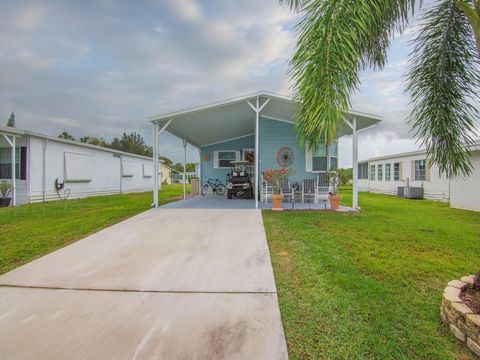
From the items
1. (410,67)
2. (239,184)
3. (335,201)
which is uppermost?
(410,67)

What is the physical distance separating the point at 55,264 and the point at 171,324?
104 inches

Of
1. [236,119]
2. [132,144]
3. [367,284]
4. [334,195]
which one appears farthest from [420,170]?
[132,144]

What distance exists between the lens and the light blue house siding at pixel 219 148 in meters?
14.3

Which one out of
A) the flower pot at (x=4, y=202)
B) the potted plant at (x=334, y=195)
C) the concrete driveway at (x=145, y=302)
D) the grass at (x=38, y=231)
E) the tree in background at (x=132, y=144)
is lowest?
the concrete driveway at (x=145, y=302)

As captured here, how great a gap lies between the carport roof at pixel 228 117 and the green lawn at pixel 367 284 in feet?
11.2

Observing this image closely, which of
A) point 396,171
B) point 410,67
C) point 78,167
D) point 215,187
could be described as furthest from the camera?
point 396,171

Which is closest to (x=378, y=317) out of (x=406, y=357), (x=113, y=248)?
(x=406, y=357)

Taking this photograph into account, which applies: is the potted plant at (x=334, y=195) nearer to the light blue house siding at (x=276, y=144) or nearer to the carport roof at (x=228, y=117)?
the carport roof at (x=228, y=117)

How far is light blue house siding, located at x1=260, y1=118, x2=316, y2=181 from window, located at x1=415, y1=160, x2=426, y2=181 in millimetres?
7555

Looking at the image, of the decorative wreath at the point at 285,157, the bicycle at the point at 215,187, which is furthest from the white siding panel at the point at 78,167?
the decorative wreath at the point at 285,157

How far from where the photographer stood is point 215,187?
14.4 metres

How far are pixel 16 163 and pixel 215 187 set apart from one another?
8.56 meters

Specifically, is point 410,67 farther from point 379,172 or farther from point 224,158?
point 379,172

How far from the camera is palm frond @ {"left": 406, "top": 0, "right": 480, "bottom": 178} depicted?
286 cm
